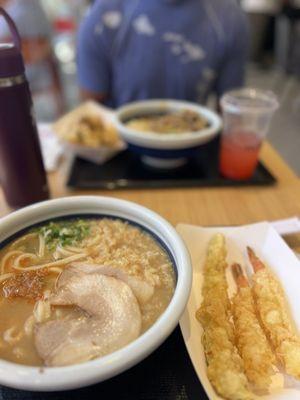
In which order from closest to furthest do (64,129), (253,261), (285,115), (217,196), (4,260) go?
(4,260)
(253,261)
(217,196)
(64,129)
(285,115)

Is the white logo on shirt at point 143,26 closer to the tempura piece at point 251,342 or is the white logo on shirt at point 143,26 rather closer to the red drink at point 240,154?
the red drink at point 240,154

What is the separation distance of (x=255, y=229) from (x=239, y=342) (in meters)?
0.39

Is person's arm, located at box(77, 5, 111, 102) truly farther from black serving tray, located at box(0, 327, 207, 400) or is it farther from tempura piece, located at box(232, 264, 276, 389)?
black serving tray, located at box(0, 327, 207, 400)

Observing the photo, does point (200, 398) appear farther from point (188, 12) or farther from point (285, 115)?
point (285, 115)

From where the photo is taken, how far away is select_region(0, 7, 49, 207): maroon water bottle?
3.16 feet

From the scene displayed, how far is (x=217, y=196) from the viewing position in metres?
1.33

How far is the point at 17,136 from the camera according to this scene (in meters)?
1.06

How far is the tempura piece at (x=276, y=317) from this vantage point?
2.24ft

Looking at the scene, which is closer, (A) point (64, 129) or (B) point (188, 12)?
(A) point (64, 129)

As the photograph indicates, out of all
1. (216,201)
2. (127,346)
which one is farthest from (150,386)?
(216,201)

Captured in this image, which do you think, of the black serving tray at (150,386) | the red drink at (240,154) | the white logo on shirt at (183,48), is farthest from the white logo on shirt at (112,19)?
the black serving tray at (150,386)

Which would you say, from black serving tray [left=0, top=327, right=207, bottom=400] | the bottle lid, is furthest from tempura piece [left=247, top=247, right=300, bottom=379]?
the bottle lid

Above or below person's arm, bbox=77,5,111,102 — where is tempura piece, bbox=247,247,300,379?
below

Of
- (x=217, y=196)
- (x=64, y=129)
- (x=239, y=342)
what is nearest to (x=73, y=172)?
(x=64, y=129)
